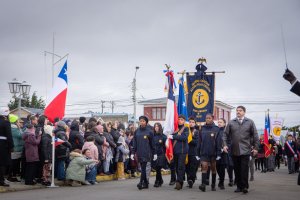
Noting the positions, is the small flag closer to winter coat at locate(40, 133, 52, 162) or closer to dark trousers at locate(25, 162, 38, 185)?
winter coat at locate(40, 133, 52, 162)

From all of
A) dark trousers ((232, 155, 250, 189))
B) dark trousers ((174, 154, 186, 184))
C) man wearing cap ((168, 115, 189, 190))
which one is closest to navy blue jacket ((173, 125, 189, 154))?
man wearing cap ((168, 115, 189, 190))

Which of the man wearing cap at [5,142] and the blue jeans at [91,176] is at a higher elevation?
the man wearing cap at [5,142]

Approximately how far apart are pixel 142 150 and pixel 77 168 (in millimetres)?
2458

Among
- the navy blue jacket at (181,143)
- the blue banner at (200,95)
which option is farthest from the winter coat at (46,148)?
the blue banner at (200,95)

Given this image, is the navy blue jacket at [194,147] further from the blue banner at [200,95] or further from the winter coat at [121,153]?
the blue banner at [200,95]

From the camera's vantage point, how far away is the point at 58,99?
14383mm

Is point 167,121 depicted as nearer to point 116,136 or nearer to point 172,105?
point 172,105

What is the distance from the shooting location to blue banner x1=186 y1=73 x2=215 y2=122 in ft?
69.7

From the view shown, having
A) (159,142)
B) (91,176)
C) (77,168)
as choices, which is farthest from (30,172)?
(159,142)

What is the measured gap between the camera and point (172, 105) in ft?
47.9

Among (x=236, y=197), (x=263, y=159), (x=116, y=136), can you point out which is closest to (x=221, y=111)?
(x=263, y=159)

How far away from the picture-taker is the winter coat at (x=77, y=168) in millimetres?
14359

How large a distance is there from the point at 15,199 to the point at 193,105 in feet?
39.5

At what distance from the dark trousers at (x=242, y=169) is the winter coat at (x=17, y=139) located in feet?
20.3
